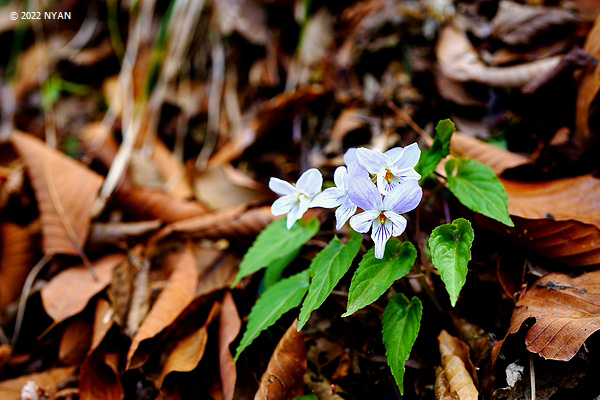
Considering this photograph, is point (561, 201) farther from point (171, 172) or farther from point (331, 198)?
point (171, 172)

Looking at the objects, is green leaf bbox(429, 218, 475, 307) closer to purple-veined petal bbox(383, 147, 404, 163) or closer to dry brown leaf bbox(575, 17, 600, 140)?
purple-veined petal bbox(383, 147, 404, 163)

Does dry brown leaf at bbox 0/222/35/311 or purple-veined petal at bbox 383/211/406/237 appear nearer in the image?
purple-veined petal at bbox 383/211/406/237

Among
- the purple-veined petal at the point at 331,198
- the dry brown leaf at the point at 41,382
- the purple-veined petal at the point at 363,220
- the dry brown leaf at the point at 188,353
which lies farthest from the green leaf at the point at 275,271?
the dry brown leaf at the point at 41,382

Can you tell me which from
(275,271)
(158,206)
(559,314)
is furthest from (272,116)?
(559,314)

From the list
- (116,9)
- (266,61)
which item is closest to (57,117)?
(116,9)

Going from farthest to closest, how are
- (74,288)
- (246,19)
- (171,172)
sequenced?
1. (246,19)
2. (171,172)
3. (74,288)

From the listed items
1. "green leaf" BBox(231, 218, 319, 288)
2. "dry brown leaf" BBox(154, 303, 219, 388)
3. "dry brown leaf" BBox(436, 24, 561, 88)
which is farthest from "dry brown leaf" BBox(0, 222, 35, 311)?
"dry brown leaf" BBox(436, 24, 561, 88)

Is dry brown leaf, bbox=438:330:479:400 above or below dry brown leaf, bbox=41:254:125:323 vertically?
above
